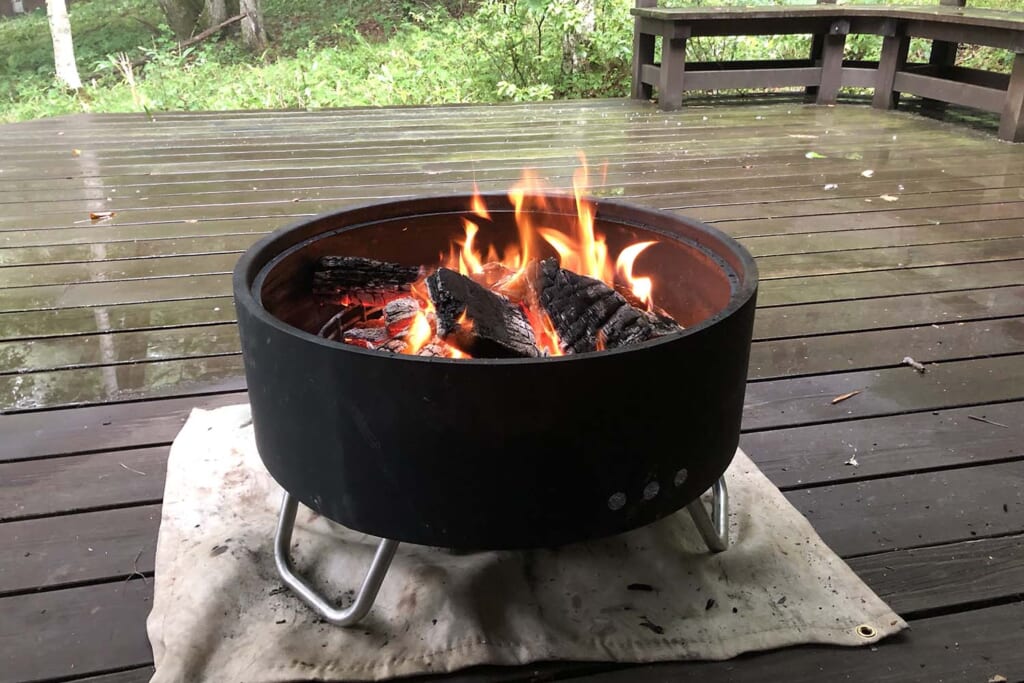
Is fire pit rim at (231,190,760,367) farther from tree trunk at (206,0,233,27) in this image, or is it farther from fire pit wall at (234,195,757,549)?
tree trunk at (206,0,233,27)

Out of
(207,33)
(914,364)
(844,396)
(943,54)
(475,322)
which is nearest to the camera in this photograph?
(475,322)

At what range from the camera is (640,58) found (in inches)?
206

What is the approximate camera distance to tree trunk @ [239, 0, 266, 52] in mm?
9703

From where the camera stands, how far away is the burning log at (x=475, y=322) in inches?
43.9

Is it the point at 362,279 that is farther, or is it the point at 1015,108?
the point at 1015,108

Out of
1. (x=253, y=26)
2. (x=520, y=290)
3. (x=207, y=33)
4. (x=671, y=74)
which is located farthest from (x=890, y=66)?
(x=207, y=33)

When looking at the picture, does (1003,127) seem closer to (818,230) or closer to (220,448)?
(818,230)

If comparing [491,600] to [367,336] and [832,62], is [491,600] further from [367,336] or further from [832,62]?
[832,62]

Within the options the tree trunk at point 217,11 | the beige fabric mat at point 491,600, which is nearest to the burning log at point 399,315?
the beige fabric mat at point 491,600

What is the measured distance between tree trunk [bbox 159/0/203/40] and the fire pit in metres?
10.8

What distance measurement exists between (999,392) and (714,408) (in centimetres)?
110

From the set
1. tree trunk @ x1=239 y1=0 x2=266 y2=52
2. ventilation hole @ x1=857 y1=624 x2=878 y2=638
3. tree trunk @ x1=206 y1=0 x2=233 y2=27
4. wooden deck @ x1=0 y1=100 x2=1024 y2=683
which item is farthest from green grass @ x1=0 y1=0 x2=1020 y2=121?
ventilation hole @ x1=857 y1=624 x2=878 y2=638

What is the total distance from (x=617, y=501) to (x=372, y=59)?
25.6 ft

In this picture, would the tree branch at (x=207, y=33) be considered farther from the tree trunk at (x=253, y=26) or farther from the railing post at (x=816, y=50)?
the railing post at (x=816, y=50)
